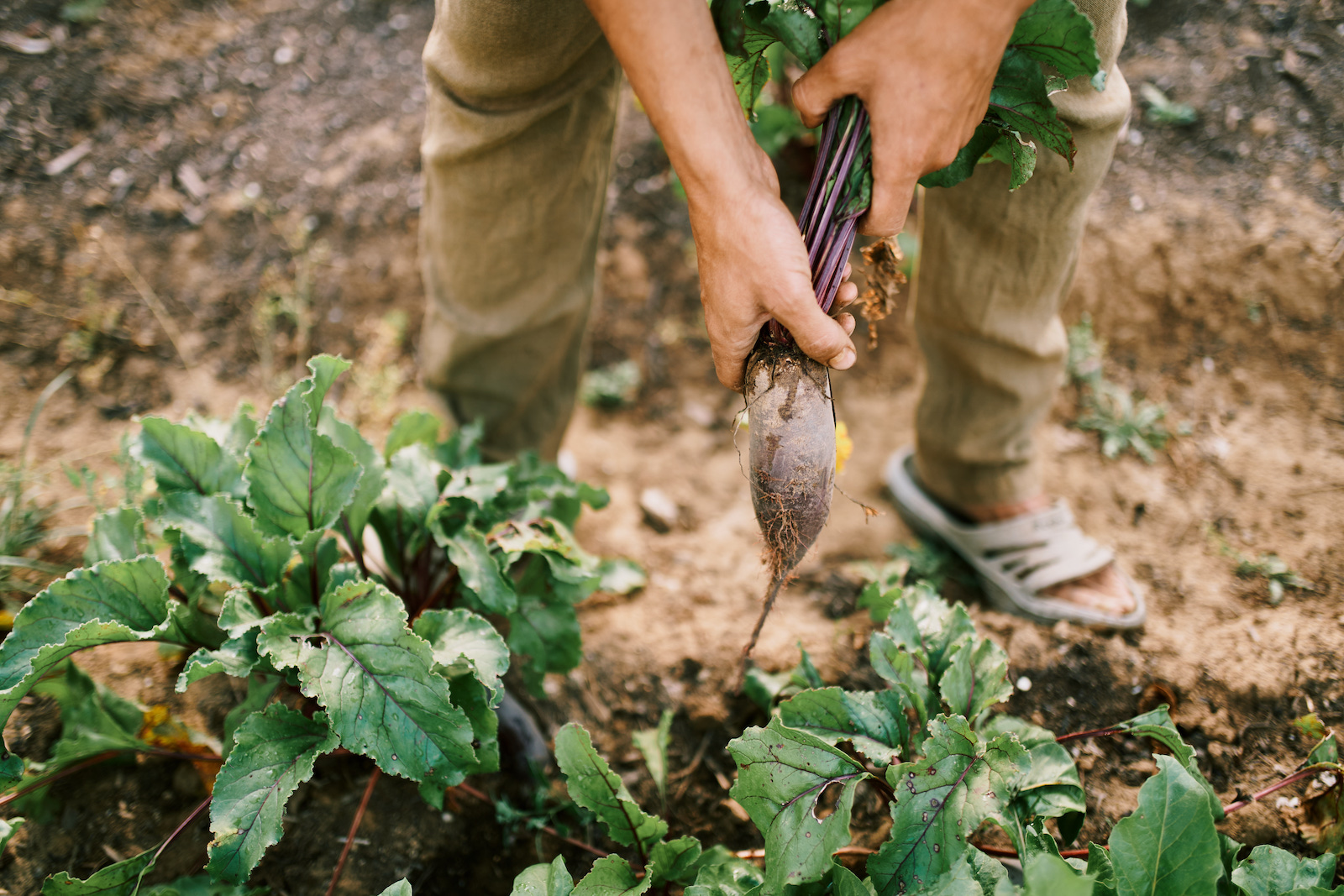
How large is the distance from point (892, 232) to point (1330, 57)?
3142 millimetres

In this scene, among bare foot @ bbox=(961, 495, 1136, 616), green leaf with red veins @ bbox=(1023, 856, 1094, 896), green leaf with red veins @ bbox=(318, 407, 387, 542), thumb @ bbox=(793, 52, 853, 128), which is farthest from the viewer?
bare foot @ bbox=(961, 495, 1136, 616)

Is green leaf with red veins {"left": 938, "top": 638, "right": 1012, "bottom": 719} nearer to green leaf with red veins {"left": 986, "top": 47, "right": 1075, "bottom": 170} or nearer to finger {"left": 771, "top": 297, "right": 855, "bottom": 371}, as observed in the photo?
finger {"left": 771, "top": 297, "right": 855, "bottom": 371}

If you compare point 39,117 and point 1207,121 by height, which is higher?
point 39,117

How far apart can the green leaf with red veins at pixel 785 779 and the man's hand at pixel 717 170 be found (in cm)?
74

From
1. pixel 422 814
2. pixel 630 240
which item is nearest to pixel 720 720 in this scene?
pixel 422 814

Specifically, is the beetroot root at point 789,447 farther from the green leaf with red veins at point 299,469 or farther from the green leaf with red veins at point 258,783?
the green leaf with red veins at point 258,783

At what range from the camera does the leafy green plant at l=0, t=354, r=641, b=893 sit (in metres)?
1.40

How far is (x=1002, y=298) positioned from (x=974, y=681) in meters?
1.00

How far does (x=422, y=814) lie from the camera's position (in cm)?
176

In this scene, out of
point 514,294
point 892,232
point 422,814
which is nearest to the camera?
point 892,232

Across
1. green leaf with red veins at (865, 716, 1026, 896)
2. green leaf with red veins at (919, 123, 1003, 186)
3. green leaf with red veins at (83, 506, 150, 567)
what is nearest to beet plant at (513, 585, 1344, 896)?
green leaf with red veins at (865, 716, 1026, 896)

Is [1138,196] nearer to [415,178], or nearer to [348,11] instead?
[415,178]

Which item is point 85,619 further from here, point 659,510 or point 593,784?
point 659,510

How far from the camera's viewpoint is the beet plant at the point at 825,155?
134 cm
